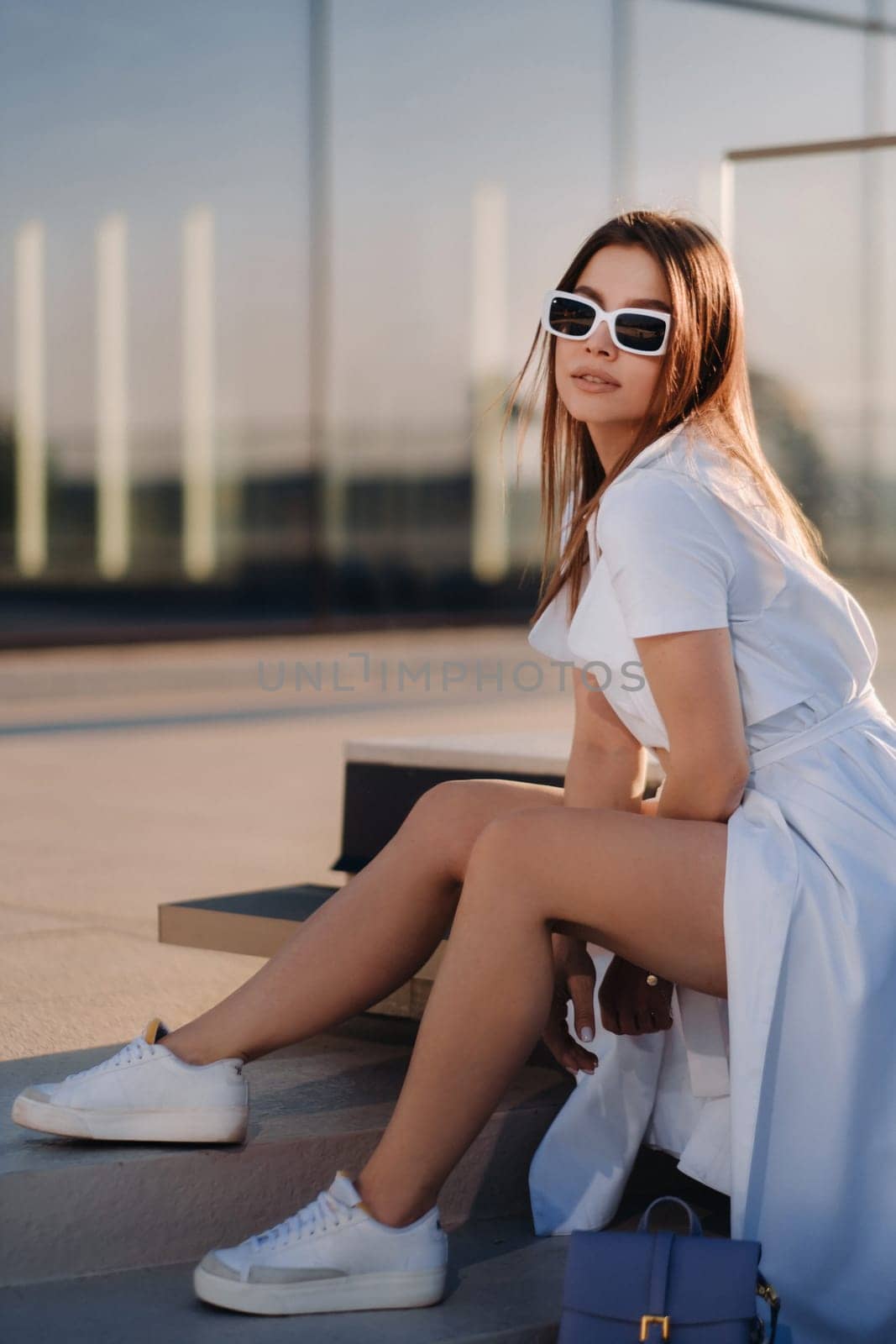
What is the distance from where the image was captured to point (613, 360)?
2.59 meters

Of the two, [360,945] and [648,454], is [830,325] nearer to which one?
[648,454]

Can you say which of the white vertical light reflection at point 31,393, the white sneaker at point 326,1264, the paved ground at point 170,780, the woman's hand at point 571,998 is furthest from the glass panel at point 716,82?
the white sneaker at point 326,1264

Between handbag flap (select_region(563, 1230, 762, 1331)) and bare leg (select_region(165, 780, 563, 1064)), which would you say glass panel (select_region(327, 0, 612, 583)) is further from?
handbag flap (select_region(563, 1230, 762, 1331))

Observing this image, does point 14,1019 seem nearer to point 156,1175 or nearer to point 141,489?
point 156,1175

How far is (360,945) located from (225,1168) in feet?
1.27

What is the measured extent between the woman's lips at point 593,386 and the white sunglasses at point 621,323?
0.06 metres

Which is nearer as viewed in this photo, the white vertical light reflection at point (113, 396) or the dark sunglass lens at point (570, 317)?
the dark sunglass lens at point (570, 317)

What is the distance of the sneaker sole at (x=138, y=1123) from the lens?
8.24 ft

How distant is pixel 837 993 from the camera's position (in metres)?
2.28

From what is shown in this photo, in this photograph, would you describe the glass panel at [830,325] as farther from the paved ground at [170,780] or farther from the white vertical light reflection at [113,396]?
the white vertical light reflection at [113,396]

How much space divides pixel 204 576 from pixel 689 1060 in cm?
1020

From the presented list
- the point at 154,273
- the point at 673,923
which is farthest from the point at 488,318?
the point at 673,923

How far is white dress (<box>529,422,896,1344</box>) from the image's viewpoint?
2.28 meters

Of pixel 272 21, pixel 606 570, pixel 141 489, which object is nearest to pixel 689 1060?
pixel 606 570
